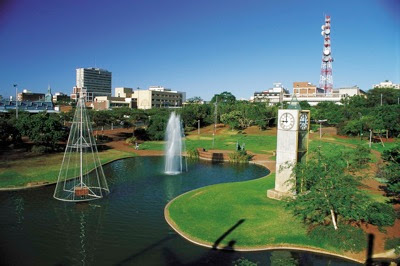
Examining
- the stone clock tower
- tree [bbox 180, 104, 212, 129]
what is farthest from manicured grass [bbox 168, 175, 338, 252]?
tree [bbox 180, 104, 212, 129]

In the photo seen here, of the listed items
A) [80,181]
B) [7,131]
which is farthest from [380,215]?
[7,131]

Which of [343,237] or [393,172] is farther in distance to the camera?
[393,172]

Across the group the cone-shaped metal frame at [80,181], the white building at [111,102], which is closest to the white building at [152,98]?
the white building at [111,102]

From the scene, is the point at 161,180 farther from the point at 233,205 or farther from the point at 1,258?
the point at 1,258

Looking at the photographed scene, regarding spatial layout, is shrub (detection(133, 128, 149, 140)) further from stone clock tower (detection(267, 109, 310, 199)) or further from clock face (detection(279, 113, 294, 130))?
clock face (detection(279, 113, 294, 130))

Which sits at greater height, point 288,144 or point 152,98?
point 152,98

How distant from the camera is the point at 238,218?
20859 millimetres

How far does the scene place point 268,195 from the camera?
2516cm

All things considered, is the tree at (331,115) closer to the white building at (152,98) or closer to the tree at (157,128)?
the tree at (157,128)

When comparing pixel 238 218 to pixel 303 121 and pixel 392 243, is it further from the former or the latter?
pixel 303 121

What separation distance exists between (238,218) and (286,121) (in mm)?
8176

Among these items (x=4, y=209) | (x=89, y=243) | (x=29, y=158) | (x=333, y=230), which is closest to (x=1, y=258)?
(x=89, y=243)

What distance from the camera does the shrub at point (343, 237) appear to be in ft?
55.3

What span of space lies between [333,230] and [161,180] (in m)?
18.2
